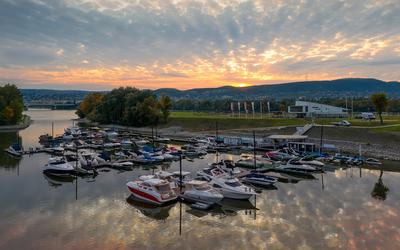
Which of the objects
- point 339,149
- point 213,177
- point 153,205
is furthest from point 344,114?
point 153,205

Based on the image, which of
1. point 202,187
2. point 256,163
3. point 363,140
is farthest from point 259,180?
point 363,140

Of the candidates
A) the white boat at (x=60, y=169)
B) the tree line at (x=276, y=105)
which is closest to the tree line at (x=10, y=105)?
the white boat at (x=60, y=169)

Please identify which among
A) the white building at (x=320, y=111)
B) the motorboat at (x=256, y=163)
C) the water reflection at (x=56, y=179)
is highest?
the white building at (x=320, y=111)

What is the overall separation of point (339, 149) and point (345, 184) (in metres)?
19.4

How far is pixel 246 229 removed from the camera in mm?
23625

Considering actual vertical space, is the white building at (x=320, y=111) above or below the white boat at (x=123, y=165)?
above

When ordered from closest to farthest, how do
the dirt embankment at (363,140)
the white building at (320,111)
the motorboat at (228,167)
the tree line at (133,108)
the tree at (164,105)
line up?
the motorboat at (228,167), the dirt embankment at (363,140), the white building at (320,111), the tree line at (133,108), the tree at (164,105)

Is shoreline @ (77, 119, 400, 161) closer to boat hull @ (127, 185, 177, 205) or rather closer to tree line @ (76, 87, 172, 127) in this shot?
tree line @ (76, 87, 172, 127)

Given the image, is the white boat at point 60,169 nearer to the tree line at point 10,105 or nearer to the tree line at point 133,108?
the tree line at point 133,108

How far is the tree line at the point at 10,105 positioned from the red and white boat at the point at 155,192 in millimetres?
88124

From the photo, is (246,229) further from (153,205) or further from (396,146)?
(396,146)

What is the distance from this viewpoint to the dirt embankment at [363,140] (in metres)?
49.2

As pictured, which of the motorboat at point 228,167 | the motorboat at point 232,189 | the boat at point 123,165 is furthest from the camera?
the boat at point 123,165

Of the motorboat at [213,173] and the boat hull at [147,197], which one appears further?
the motorboat at [213,173]
